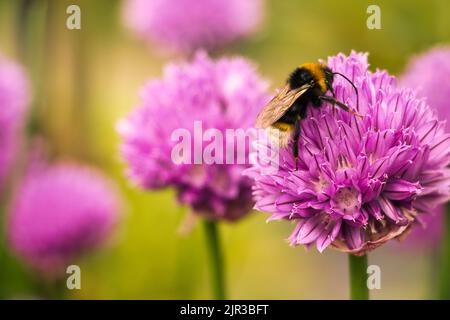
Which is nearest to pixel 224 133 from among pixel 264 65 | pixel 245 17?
pixel 245 17

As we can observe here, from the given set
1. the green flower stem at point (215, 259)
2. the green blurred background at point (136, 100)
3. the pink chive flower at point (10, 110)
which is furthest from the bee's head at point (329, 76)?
the green blurred background at point (136, 100)

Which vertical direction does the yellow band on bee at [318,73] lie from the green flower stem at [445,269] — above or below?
above

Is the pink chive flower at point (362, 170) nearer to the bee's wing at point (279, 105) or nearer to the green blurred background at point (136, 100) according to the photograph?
the bee's wing at point (279, 105)

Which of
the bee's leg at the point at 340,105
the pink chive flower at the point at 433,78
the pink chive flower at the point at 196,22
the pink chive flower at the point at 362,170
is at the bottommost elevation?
the pink chive flower at the point at 362,170

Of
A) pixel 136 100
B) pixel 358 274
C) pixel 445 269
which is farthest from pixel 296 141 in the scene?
pixel 136 100

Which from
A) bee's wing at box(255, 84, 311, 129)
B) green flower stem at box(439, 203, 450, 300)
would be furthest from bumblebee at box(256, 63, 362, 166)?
green flower stem at box(439, 203, 450, 300)

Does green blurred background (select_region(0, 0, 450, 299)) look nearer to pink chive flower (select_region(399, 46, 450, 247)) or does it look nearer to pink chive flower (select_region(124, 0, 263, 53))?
pink chive flower (select_region(124, 0, 263, 53))

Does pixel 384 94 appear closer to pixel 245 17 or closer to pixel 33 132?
pixel 245 17
